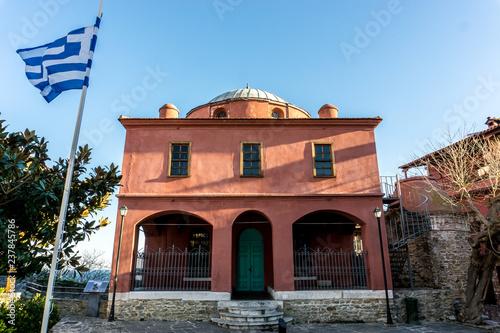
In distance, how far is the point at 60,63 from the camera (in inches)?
249

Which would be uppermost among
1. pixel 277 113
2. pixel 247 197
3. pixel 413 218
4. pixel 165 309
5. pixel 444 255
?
pixel 277 113

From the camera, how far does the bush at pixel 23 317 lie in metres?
5.28

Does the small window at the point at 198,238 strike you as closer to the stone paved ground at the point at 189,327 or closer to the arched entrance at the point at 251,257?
the arched entrance at the point at 251,257

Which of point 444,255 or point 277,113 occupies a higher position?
point 277,113

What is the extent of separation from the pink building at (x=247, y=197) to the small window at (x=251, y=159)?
0.04 metres

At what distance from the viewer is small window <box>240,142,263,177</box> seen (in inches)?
490

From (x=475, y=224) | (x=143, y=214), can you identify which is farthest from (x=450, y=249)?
(x=143, y=214)

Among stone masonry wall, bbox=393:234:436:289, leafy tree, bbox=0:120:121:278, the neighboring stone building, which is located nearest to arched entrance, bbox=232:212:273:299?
the neighboring stone building

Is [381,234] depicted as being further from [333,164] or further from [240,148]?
[240,148]

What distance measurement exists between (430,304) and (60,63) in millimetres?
14021

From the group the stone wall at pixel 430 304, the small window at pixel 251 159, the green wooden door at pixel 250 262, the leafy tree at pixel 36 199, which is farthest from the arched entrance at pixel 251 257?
the leafy tree at pixel 36 199
